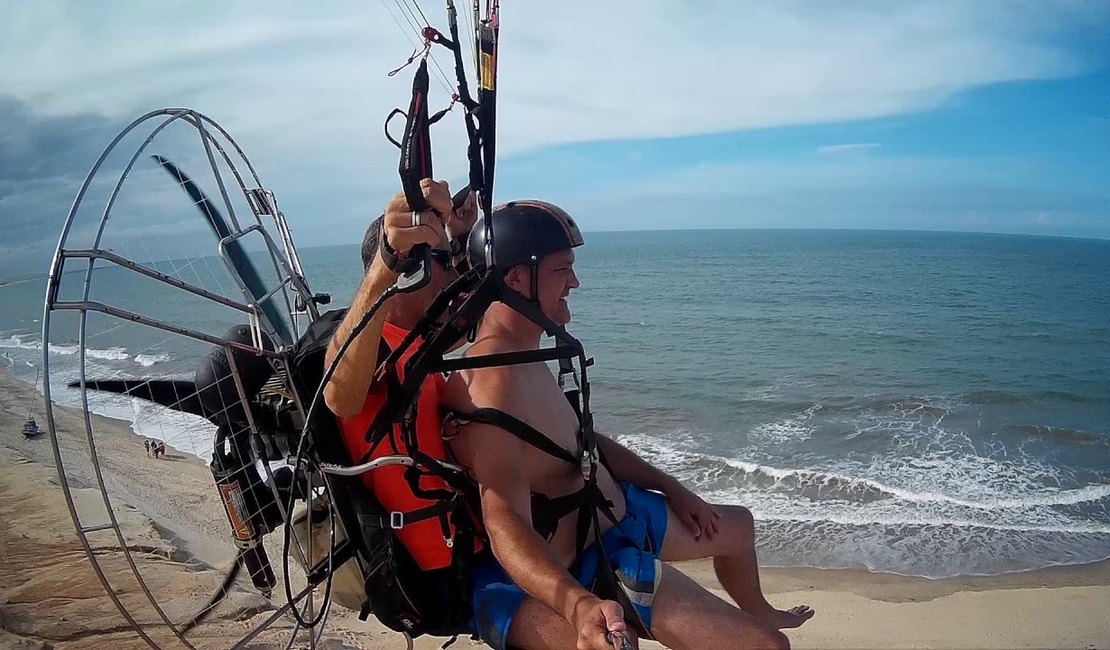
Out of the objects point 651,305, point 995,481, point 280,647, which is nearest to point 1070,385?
point 995,481

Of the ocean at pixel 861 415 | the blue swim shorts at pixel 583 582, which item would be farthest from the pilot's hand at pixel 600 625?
the ocean at pixel 861 415

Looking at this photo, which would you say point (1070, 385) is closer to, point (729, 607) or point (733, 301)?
point (729, 607)

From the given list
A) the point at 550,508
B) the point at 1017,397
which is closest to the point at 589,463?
the point at 550,508

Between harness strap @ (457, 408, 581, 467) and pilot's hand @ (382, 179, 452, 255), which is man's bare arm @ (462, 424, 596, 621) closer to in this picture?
harness strap @ (457, 408, 581, 467)

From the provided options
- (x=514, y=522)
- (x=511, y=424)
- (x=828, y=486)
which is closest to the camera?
(x=514, y=522)

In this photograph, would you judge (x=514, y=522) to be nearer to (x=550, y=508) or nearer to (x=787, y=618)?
(x=550, y=508)

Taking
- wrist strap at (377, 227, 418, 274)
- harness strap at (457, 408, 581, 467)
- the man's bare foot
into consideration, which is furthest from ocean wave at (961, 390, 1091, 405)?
wrist strap at (377, 227, 418, 274)
